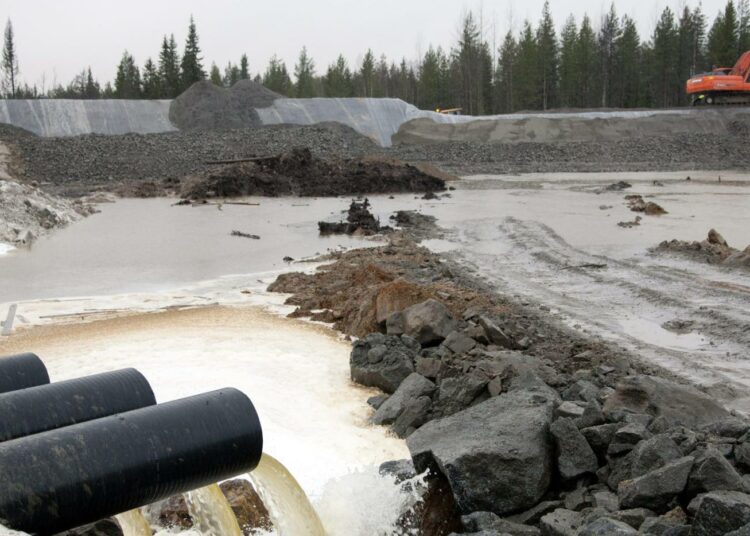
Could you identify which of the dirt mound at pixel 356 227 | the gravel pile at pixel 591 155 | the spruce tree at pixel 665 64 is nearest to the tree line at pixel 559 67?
the spruce tree at pixel 665 64

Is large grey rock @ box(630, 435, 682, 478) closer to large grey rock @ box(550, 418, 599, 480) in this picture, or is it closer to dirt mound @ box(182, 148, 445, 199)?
large grey rock @ box(550, 418, 599, 480)

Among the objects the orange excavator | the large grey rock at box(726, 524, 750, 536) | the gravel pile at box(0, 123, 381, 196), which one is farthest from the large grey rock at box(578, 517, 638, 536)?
the orange excavator

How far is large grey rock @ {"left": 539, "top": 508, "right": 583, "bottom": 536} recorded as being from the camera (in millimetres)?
4880

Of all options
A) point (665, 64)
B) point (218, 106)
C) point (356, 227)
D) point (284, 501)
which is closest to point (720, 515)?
point (284, 501)

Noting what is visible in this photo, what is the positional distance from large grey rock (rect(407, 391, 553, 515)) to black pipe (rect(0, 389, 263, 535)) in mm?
1973

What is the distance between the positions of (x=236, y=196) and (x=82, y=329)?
2079cm

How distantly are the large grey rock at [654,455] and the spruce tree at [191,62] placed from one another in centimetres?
7643

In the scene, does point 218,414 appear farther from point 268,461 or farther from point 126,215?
point 126,215

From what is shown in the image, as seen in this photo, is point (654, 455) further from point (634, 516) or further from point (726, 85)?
point (726, 85)

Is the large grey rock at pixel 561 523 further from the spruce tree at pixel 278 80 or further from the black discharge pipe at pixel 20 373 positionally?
the spruce tree at pixel 278 80

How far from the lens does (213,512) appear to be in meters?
5.15

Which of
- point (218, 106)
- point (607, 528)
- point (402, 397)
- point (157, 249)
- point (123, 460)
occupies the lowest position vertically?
point (402, 397)

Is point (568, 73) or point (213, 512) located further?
point (568, 73)

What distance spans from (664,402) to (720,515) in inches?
107
